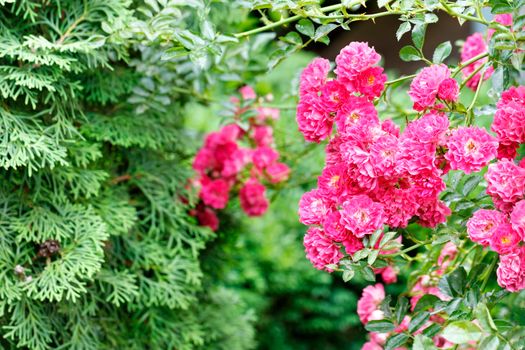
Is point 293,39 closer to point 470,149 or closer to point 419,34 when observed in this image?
point 419,34

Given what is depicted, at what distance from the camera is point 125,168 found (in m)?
1.53

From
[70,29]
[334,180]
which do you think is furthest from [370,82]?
[70,29]

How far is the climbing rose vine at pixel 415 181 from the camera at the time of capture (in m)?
0.92

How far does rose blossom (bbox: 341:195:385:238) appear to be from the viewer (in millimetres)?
967

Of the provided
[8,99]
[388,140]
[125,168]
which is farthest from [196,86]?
[388,140]

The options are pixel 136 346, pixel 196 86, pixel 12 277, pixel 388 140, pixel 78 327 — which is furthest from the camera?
pixel 196 86

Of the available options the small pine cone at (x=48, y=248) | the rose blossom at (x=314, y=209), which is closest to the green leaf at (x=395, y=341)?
the rose blossom at (x=314, y=209)

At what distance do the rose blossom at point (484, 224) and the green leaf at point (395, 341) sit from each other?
0.22m

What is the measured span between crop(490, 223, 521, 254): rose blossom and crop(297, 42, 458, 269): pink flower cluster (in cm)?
9

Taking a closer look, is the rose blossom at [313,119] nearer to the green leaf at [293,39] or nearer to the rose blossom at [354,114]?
the rose blossom at [354,114]

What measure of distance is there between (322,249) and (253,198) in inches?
25.2

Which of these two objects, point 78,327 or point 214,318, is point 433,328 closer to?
point 78,327

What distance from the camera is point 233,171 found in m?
1.64

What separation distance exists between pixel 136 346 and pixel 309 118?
70 cm
